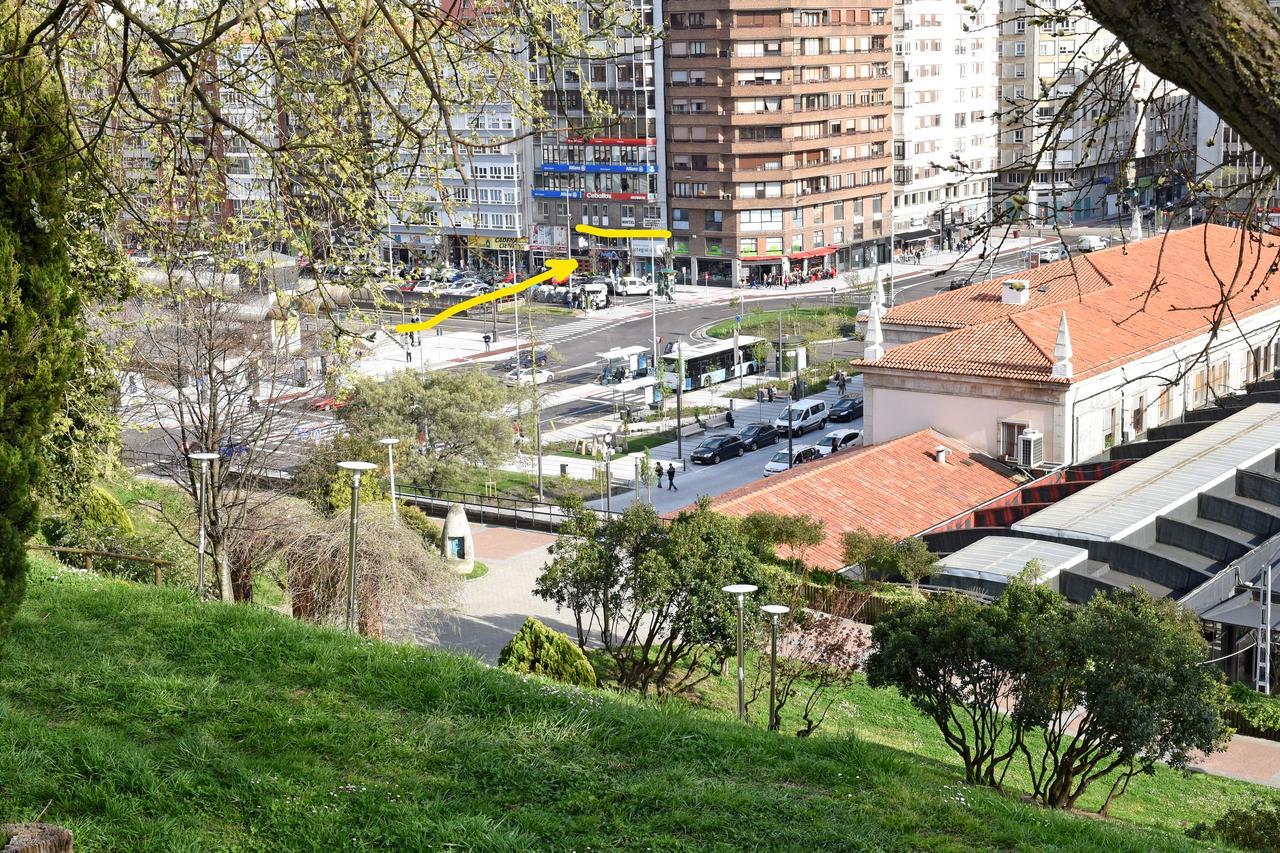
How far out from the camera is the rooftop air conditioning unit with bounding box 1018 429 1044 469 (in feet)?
126

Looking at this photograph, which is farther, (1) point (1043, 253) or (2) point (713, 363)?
(1) point (1043, 253)

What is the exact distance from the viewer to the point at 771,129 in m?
85.6

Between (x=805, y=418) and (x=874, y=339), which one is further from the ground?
(x=874, y=339)

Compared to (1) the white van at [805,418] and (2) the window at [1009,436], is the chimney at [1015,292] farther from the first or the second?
(1) the white van at [805,418]

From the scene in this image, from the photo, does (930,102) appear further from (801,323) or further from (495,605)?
(495,605)

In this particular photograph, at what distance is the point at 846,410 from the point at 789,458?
1039 cm

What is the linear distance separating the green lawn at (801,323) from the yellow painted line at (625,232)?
1129cm

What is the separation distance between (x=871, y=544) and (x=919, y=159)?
2896 inches

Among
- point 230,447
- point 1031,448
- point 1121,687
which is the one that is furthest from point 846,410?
point 1121,687

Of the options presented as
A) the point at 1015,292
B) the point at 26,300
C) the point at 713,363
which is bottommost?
the point at 713,363

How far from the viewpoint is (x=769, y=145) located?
3366 inches

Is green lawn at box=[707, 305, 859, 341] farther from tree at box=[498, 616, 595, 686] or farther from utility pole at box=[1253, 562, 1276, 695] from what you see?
tree at box=[498, 616, 595, 686]

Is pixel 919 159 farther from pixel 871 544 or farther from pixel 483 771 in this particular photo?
pixel 483 771

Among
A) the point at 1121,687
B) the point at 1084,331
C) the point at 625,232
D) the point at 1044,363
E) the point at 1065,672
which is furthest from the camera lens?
the point at 625,232
